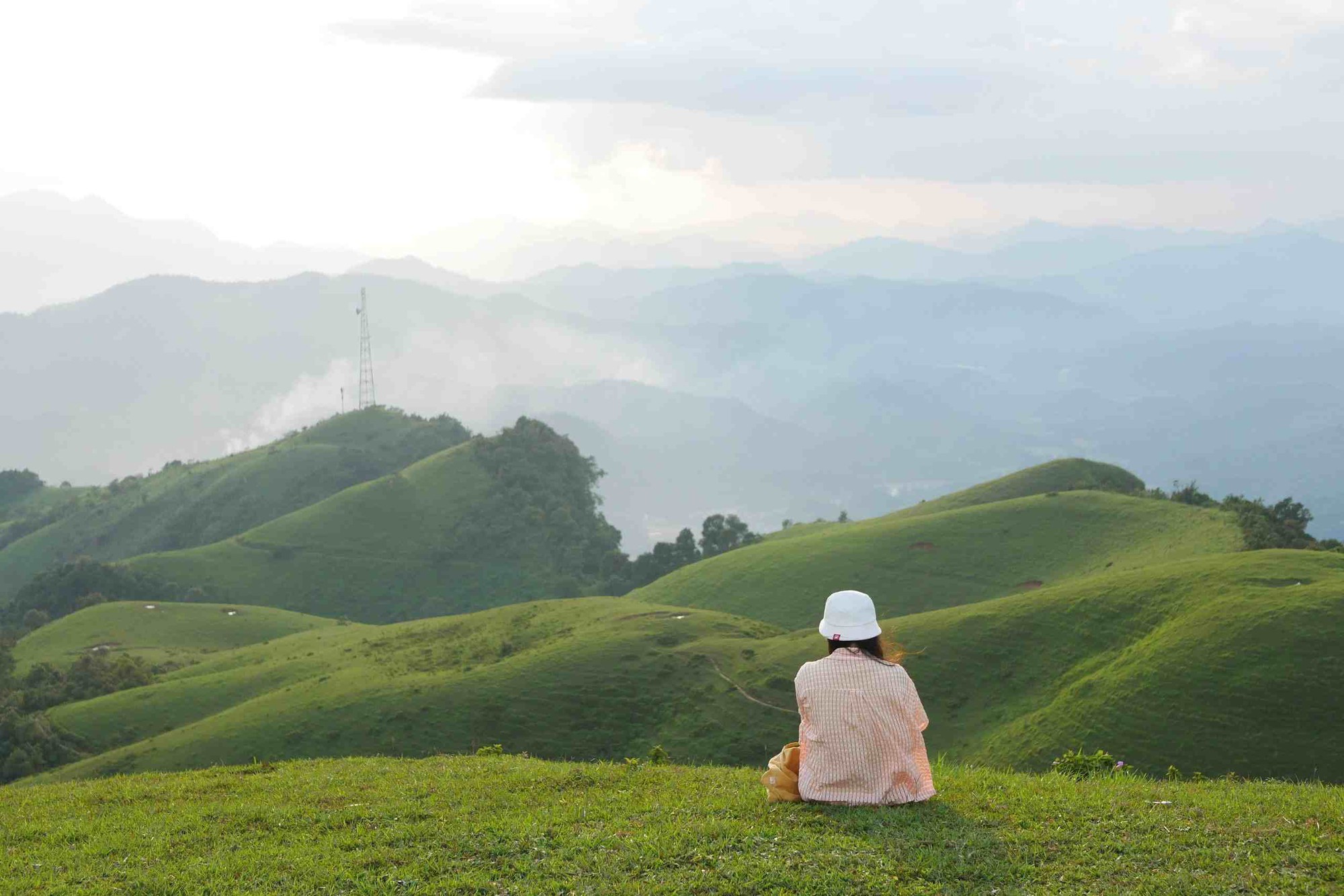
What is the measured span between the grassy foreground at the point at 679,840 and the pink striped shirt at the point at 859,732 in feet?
0.87

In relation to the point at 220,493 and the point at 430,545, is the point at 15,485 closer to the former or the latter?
the point at 220,493

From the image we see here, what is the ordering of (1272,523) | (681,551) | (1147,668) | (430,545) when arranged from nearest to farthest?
(1147,668)
(1272,523)
(681,551)
(430,545)

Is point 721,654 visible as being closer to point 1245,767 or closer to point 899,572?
point 1245,767

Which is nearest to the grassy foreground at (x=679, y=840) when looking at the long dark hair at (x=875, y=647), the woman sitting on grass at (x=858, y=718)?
the woman sitting on grass at (x=858, y=718)

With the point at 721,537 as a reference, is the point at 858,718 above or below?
below

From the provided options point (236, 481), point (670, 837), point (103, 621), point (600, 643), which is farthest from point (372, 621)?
point (670, 837)

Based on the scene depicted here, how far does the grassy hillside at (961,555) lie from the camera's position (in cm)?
6444

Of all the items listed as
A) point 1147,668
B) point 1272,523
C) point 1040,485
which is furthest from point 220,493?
point 1147,668

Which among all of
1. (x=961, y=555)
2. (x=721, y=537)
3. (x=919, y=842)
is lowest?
(x=919, y=842)

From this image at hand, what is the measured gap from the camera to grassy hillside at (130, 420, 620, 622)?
11606cm

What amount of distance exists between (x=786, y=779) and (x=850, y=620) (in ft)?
7.26

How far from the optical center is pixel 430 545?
12656cm

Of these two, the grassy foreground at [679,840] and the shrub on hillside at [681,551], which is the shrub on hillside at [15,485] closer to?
the shrub on hillside at [681,551]

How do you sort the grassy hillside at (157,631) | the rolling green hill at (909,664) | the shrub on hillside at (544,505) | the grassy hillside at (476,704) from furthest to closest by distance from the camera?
the shrub on hillside at (544,505)
the grassy hillside at (157,631)
the grassy hillside at (476,704)
the rolling green hill at (909,664)
